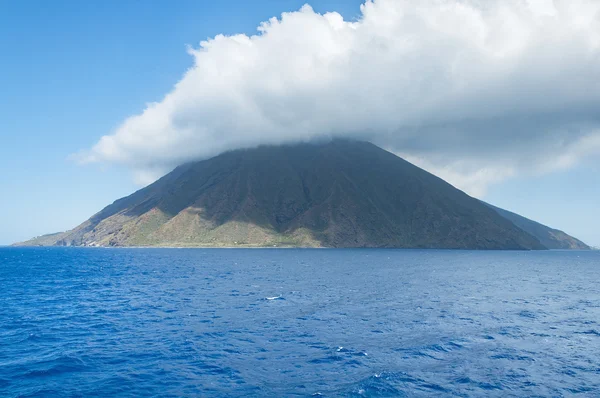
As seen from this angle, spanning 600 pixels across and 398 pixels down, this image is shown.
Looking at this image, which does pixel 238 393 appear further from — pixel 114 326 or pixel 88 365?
pixel 114 326

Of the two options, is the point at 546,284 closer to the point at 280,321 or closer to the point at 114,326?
the point at 280,321

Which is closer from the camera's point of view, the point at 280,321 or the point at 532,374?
the point at 532,374

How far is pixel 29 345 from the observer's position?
157 ft

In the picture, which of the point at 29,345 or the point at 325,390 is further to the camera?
the point at 29,345

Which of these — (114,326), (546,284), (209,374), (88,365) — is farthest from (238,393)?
(546,284)

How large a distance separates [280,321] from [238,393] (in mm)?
27745

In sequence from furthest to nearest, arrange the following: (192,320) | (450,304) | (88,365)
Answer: (450,304)
(192,320)
(88,365)

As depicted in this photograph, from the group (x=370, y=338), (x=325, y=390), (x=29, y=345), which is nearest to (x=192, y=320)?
(x=29, y=345)

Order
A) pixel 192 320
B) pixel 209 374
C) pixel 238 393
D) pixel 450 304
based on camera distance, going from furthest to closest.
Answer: pixel 450 304, pixel 192 320, pixel 209 374, pixel 238 393

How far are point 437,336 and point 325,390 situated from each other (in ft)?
82.1

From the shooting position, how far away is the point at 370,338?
5219 centimetres

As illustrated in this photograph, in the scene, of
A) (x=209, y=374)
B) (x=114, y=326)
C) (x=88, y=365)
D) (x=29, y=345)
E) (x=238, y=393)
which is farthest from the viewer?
(x=114, y=326)

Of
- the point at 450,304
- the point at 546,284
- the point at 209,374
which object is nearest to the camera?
the point at 209,374

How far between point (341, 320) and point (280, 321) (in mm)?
9590
